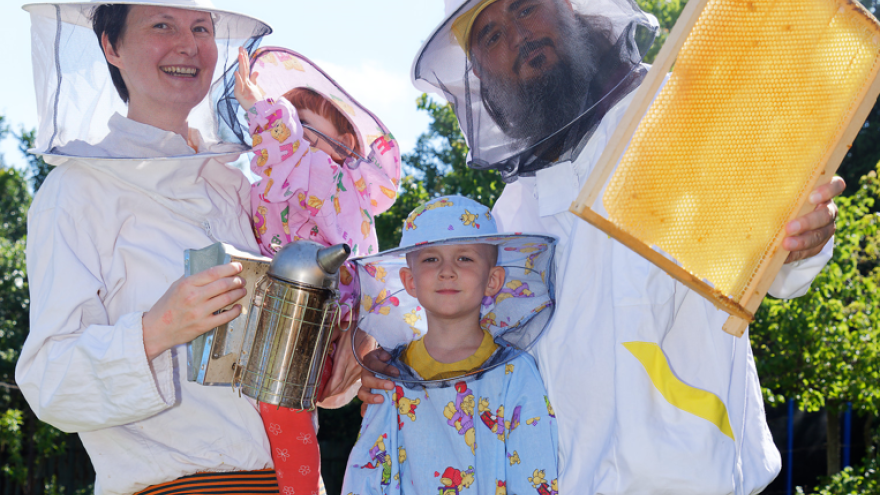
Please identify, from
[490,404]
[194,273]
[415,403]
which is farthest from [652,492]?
[194,273]

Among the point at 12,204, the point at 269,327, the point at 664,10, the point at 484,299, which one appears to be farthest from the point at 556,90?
the point at 12,204

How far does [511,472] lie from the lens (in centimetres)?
223

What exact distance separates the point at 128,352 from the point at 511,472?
3.78ft

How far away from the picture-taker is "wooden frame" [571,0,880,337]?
1661 millimetres

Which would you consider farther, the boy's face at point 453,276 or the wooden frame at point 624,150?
the boy's face at point 453,276

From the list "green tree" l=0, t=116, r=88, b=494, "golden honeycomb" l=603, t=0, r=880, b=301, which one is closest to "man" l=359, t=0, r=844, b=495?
"golden honeycomb" l=603, t=0, r=880, b=301

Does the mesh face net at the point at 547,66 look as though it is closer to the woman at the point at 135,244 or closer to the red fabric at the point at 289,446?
the woman at the point at 135,244

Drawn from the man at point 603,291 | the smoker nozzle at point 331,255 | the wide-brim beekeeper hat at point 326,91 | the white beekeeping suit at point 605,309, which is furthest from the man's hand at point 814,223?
the wide-brim beekeeper hat at point 326,91

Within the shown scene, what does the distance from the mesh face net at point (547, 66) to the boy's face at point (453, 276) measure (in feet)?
1.01

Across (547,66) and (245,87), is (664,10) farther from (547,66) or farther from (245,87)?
(245,87)

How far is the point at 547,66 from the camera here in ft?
7.93

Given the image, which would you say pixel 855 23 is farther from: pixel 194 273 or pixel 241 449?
pixel 241 449

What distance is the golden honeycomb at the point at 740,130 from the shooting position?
5.77 ft

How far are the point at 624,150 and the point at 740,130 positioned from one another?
0.36 meters
